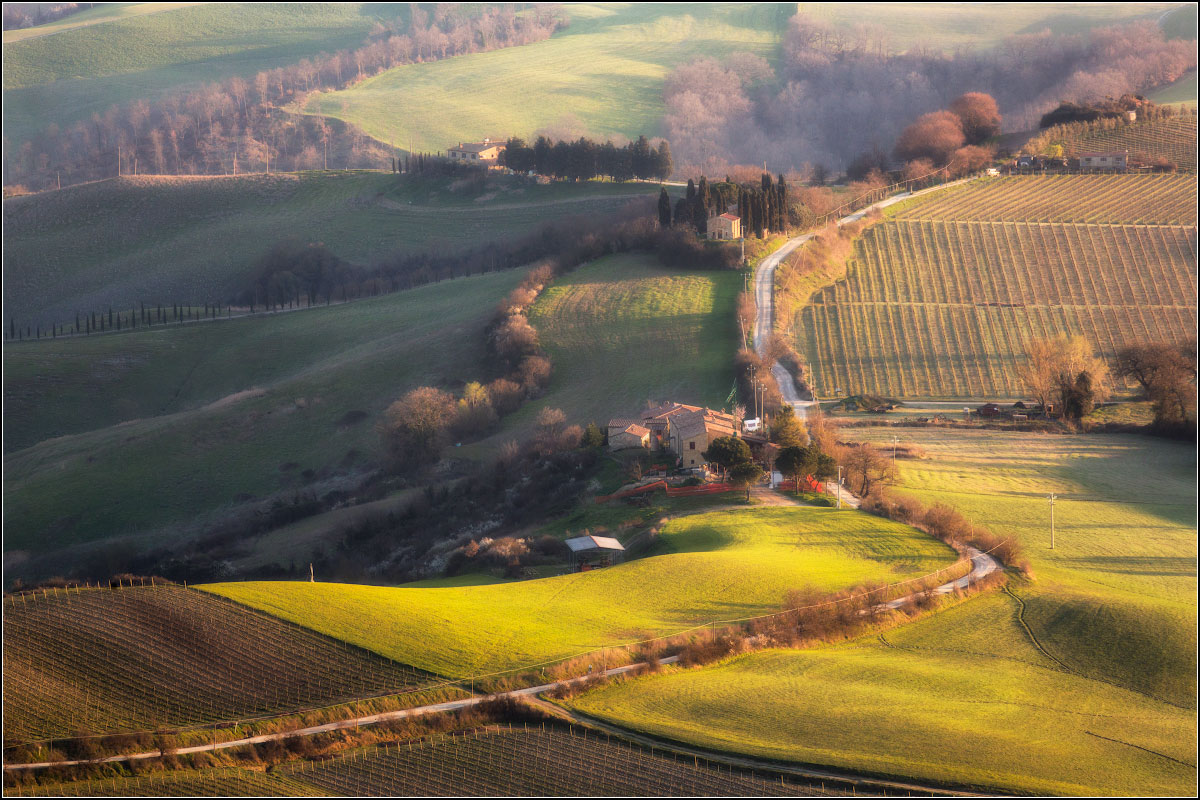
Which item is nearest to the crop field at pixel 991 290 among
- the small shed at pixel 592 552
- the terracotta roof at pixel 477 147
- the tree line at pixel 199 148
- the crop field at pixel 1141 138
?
the crop field at pixel 1141 138

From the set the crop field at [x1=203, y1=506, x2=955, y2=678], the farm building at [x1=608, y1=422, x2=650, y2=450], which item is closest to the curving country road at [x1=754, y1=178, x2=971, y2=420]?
the farm building at [x1=608, y1=422, x2=650, y2=450]

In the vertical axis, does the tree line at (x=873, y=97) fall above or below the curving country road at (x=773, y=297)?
above

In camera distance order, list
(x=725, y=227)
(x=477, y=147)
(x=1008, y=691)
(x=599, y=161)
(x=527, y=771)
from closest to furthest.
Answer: (x=527, y=771) < (x=1008, y=691) < (x=725, y=227) < (x=599, y=161) < (x=477, y=147)

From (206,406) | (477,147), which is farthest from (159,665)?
(477,147)

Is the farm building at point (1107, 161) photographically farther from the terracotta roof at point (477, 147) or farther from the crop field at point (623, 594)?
the crop field at point (623, 594)

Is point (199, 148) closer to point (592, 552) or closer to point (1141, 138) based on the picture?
point (1141, 138)

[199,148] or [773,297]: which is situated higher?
[199,148]

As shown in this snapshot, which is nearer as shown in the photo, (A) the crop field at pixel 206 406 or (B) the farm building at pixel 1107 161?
(A) the crop field at pixel 206 406

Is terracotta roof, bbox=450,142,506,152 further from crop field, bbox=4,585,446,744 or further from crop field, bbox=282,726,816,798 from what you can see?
crop field, bbox=282,726,816,798

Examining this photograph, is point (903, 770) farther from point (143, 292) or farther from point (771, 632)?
point (143, 292)
